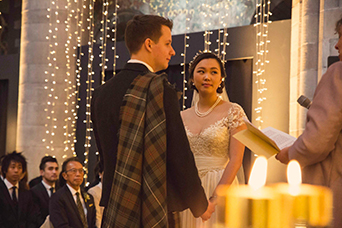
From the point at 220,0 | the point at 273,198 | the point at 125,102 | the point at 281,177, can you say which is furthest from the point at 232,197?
the point at 220,0

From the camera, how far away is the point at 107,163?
1819mm

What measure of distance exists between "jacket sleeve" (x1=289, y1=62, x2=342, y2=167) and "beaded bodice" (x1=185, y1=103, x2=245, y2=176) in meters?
0.82

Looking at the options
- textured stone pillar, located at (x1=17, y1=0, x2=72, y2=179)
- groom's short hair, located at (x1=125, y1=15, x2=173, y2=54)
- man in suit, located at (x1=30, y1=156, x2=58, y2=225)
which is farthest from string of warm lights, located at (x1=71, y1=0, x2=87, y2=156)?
groom's short hair, located at (x1=125, y1=15, x2=173, y2=54)

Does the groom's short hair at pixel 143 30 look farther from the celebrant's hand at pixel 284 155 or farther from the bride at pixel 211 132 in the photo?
the bride at pixel 211 132

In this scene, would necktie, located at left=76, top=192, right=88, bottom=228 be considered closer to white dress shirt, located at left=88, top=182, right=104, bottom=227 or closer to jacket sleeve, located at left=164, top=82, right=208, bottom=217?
white dress shirt, located at left=88, top=182, right=104, bottom=227

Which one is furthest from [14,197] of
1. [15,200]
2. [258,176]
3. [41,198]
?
[258,176]

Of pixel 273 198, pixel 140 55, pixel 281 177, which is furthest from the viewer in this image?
pixel 281 177

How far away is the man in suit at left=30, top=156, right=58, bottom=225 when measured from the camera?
4996 millimetres

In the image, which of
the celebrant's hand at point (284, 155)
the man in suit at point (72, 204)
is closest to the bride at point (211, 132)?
the celebrant's hand at point (284, 155)

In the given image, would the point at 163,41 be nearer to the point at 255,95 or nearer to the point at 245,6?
the point at 255,95

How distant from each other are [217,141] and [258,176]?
2087mm

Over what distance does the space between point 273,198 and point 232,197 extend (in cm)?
5

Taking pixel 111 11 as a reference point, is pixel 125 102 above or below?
below

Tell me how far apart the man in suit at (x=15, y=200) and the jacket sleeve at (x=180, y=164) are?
10.5ft
